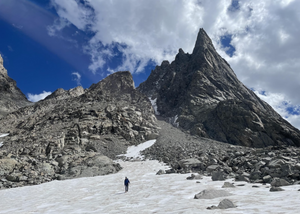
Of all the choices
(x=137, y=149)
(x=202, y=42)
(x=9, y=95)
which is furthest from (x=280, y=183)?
(x=9, y=95)

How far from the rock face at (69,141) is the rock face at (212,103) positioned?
1076 inches

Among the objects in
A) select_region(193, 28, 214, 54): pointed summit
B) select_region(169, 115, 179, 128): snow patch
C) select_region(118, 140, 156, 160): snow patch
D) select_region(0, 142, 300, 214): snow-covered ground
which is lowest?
select_region(0, 142, 300, 214): snow-covered ground

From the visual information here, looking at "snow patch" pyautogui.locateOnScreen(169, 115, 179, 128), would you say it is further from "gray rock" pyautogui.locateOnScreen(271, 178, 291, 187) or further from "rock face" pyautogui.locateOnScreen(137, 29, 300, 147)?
"gray rock" pyautogui.locateOnScreen(271, 178, 291, 187)

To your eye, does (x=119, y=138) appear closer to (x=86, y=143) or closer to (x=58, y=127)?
(x=86, y=143)

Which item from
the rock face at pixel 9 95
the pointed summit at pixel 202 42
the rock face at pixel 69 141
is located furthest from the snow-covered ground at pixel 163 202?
the pointed summit at pixel 202 42

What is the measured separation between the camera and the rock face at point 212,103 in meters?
63.2

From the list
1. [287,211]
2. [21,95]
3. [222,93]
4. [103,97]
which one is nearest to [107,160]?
[287,211]

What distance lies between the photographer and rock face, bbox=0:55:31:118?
323 feet

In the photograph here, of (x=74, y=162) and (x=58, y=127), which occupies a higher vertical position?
(x=58, y=127)

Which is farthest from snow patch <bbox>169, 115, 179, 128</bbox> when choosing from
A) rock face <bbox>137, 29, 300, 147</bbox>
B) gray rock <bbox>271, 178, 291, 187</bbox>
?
gray rock <bbox>271, 178, 291, 187</bbox>

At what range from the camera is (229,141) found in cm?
6731

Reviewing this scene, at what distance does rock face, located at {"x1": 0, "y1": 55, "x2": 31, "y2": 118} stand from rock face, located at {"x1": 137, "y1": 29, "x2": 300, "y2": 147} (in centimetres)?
8857

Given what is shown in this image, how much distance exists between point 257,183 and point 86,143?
4164cm

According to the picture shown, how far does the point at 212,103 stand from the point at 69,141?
70995 millimetres
